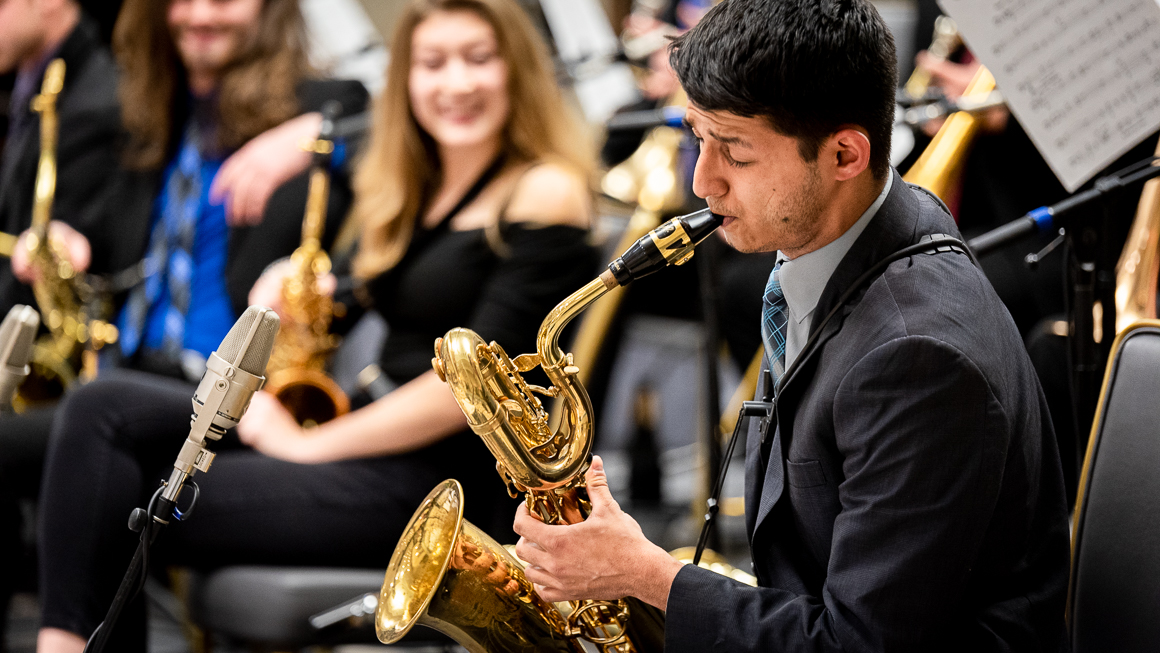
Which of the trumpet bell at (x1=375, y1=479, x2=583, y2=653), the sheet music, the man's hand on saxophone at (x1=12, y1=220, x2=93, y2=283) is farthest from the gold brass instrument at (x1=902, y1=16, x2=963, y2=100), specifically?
the man's hand on saxophone at (x1=12, y1=220, x2=93, y2=283)

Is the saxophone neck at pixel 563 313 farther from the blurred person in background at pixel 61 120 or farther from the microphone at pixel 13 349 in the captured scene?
the blurred person in background at pixel 61 120

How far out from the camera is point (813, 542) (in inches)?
54.2

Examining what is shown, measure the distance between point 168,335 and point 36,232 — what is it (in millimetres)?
543

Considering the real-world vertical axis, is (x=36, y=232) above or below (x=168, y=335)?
above

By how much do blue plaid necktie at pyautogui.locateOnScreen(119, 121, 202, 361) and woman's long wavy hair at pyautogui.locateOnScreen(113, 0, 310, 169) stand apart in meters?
0.10

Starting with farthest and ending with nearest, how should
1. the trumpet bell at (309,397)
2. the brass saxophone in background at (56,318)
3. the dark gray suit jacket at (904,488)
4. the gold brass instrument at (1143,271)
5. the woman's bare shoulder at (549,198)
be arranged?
the brass saxophone in background at (56,318), the trumpet bell at (309,397), the woman's bare shoulder at (549,198), the gold brass instrument at (1143,271), the dark gray suit jacket at (904,488)

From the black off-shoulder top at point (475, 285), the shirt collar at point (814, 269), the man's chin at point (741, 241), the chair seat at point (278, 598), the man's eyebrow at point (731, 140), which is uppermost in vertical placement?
the man's eyebrow at point (731, 140)

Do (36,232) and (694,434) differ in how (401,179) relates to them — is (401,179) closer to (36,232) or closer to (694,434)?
(36,232)

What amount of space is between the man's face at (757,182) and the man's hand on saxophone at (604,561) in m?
0.39

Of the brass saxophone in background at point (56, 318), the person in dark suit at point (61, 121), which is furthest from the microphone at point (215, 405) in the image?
the person in dark suit at point (61, 121)

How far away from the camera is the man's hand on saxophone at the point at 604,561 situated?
4.53 feet

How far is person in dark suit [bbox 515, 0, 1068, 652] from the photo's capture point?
1.21m

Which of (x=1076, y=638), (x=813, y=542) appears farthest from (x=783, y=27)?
(x=1076, y=638)

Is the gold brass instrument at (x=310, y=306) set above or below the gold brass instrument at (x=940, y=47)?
below
